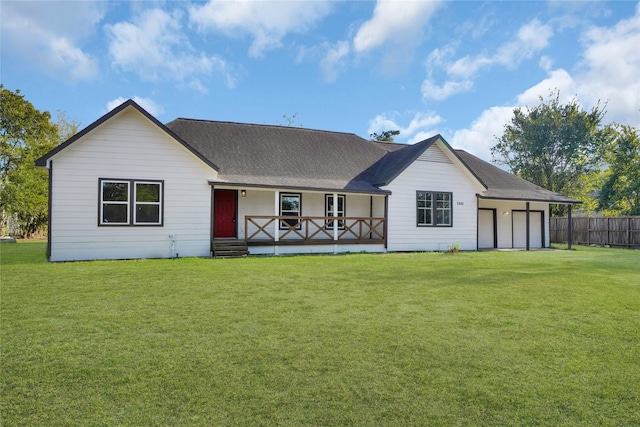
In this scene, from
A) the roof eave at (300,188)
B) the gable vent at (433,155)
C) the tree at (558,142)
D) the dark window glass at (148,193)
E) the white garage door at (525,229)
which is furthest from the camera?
the tree at (558,142)

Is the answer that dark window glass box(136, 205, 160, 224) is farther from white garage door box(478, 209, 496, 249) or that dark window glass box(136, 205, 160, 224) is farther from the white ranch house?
white garage door box(478, 209, 496, 249)

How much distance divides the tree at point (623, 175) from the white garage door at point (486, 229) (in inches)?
542

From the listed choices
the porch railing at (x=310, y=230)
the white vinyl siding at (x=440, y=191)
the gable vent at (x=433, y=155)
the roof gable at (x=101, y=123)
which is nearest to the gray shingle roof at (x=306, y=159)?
the roof gable at (x=101, y=123)

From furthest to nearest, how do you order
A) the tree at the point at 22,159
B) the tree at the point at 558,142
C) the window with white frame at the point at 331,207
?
the tree at the point at 558,142 < the tree at the point at 22,159 < the window with white frame at the point at 331,207

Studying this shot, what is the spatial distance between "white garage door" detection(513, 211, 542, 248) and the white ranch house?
53mm

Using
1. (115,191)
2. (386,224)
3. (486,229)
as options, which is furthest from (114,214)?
(486,229)

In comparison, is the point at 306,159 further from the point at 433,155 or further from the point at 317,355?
the point at 317,355

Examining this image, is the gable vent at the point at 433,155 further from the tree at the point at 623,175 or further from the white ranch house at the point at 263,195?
the tree at the point at 623,175

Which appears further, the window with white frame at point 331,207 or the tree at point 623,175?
the tree at point 623,175

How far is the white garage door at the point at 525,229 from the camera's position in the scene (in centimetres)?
1925

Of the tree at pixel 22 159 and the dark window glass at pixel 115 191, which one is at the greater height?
the tree at pixel 22 159

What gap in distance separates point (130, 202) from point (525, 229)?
18.4 metres

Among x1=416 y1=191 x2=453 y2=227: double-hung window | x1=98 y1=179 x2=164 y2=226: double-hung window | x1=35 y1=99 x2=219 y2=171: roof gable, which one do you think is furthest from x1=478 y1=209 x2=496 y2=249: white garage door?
x1=98 y1=179 x2=164 y2=226: double-hung window

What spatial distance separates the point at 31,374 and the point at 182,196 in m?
9.96
